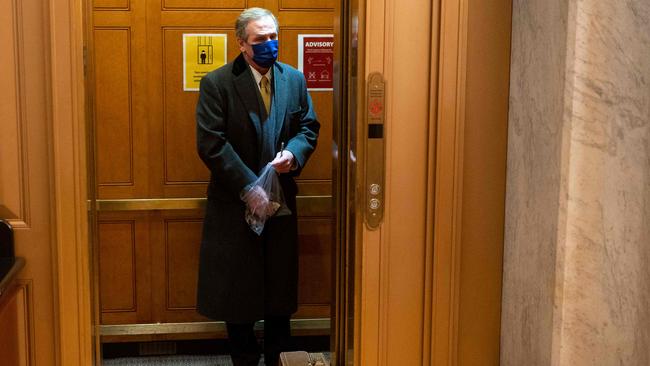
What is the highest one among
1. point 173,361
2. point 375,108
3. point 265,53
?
point 265,53

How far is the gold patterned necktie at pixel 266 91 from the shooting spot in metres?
3.24

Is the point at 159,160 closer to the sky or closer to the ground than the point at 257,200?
closer to the sky

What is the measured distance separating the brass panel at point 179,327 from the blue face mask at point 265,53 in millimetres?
1340

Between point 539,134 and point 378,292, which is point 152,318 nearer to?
point 378,292

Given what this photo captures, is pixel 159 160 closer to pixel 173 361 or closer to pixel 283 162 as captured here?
pixel 283 162

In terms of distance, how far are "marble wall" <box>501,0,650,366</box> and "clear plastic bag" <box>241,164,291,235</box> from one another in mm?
1347

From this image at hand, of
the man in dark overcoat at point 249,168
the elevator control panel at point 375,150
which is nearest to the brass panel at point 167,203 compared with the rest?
the man in dark overcoat at point 249,168

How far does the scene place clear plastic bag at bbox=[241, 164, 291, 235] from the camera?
10.2 feet

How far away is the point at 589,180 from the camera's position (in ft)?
6.19

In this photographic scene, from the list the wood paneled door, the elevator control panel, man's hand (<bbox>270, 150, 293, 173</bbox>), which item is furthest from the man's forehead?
the elevator control panel

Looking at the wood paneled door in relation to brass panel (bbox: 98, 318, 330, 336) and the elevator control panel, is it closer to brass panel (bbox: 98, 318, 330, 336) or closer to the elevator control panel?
brass panel (bbox: 98, 318, 330, 336)

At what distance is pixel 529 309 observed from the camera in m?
2.11

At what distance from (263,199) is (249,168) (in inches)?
6.0

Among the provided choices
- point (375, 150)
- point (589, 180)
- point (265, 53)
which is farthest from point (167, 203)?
point (589, 180)
